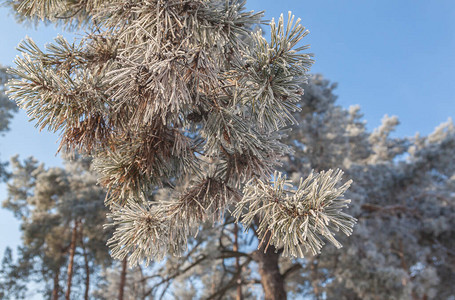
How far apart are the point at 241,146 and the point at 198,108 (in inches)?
13.6

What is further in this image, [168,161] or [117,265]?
[117,265]

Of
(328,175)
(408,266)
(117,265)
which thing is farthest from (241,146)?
(408,266)

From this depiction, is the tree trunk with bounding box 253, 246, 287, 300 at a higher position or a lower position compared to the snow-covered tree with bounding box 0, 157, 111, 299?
lower

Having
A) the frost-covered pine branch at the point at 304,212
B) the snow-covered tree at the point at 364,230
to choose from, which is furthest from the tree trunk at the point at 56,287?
the frost-covered pine branch at the point at 304,212

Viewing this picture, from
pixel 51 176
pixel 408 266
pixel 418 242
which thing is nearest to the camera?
pixel 418 242

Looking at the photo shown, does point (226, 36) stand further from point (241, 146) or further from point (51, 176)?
point (51, 176)

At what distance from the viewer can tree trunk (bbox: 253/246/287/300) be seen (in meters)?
6.45

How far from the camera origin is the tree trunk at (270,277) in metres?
A: 6.45

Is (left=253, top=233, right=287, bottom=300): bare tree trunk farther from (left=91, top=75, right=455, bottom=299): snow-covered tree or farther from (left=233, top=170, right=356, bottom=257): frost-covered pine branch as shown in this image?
(left=233, top=170, right=356, bottom=257): frost-covered pine branch

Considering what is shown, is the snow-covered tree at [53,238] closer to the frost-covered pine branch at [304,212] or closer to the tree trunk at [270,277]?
the tree trunk at [270,277]

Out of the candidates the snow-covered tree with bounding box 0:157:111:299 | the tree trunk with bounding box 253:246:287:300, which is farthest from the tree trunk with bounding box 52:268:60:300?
the tree trunk with bounding box 253:246:287:300

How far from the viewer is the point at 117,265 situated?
37.9 ft

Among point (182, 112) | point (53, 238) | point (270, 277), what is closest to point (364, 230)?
point (270, 277)

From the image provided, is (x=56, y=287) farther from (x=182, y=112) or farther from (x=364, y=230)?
(x=182, y=112)
